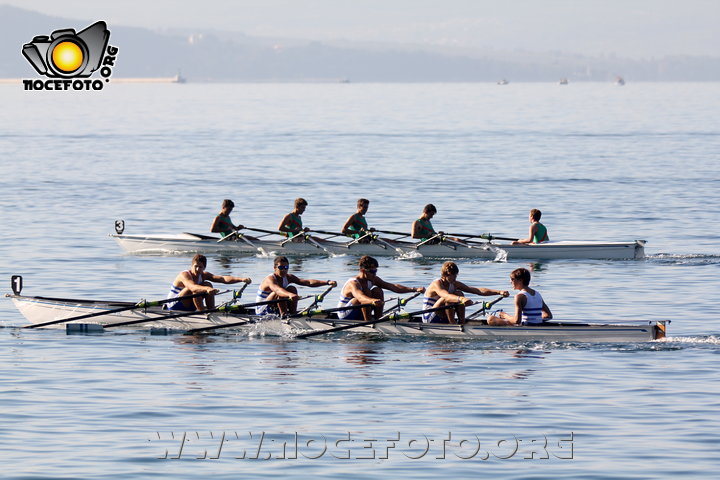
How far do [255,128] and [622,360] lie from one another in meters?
114

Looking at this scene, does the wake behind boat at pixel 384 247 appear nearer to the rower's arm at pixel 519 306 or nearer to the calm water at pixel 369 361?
the calm water at pixel 369 361

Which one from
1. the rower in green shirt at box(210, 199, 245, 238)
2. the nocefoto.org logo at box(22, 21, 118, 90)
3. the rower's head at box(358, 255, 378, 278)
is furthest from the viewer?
the nocefoto.org logo at box(22, 21, 118, 90)

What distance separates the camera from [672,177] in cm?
7462

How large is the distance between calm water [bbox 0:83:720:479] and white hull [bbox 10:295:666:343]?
26 centimetres

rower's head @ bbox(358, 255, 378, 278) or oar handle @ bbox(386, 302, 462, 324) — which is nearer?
oar handle @ bbox(386, 302, 462, 324)

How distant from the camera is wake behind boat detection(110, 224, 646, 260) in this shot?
39.8 meters

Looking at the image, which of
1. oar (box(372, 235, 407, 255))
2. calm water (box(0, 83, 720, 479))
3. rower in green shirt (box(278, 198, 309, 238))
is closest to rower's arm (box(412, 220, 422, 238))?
calm water (box(0, 83, 720, 479))

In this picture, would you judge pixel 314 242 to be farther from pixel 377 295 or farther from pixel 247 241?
pixel 377 295

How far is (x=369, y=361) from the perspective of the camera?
2486 cm

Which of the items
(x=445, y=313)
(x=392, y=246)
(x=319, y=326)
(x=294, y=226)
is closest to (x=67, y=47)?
(x=294, y=226)

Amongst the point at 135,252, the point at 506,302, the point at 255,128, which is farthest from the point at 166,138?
the point at 506,302

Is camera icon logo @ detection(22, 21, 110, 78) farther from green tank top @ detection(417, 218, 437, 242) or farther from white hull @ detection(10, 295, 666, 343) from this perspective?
white hull @ detection(10, 295, 666, 343)

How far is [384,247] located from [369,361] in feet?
53.4

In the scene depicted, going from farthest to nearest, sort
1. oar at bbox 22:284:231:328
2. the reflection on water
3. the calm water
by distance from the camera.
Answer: oar at bbox 22:284:231:328 < the reflection on water < the calm water
